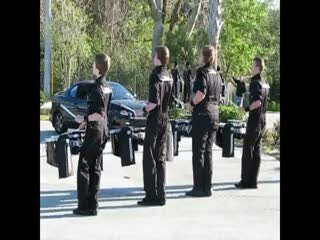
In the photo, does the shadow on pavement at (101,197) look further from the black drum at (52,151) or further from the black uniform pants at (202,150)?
the black drum at (52,151)

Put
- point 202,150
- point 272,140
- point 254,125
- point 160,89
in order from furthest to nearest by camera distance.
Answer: point 272,140 → point 254,125 → point 202,150 → point 160,89

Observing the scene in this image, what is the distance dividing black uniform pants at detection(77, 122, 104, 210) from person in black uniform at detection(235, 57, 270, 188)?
275cm

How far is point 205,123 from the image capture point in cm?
898

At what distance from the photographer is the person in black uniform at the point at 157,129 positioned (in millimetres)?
8164

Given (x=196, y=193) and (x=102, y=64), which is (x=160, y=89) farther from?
(x=196, y=193)

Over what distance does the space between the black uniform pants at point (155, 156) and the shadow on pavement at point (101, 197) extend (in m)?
0.34

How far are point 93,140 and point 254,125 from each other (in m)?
2.95

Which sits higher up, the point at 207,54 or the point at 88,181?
the point at 207,54

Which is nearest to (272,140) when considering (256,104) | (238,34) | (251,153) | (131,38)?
(251,153)

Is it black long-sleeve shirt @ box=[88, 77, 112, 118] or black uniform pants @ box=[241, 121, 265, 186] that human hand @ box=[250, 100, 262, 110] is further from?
black long-sleeve shirt @ box=[88, 77, 112, 118]

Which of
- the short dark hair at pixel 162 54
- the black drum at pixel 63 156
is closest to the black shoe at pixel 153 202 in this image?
the black drum at pixel 63 156

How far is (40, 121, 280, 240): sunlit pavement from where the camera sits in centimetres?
694
